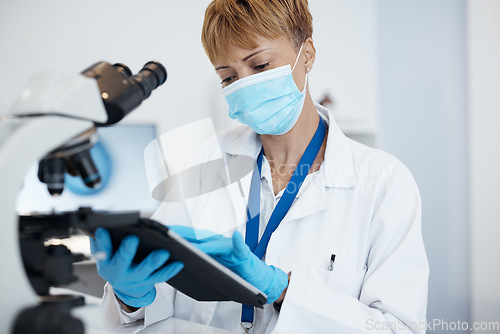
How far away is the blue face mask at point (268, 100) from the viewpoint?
128 centimetres

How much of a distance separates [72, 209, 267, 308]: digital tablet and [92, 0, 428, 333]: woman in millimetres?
78

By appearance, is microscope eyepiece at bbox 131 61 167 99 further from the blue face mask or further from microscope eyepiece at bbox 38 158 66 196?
the blue face mask

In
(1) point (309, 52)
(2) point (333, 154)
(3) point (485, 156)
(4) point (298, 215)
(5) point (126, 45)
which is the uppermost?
(5) point (126, 45)

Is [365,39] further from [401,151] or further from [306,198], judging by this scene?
[306,198]

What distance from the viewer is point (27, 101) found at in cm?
56

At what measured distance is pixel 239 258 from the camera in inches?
34.8

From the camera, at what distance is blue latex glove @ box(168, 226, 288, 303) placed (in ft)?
2.82

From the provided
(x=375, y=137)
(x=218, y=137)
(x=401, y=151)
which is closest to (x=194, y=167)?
(x=218, y=137)

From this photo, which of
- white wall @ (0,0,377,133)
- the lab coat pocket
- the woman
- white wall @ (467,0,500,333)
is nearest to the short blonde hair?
the woman

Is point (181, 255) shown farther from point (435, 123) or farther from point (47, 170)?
point (435, 123)

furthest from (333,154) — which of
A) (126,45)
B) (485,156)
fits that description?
(485,156)

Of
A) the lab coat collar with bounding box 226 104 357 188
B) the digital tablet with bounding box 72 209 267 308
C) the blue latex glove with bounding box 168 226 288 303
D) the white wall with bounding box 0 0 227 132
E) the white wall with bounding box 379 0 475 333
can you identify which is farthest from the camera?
the white wall with bounding box 379 0 475 333

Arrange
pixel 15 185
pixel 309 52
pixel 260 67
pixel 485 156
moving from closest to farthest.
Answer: pixel 15 185, pixel 260 67, pixel 309 52, pixel 485 156

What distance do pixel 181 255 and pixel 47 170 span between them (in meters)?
0.26
